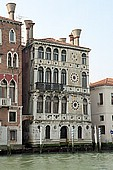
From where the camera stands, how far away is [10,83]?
30375 mm

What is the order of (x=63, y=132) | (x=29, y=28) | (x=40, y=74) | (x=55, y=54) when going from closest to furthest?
(x=40, y=74) < (x=63, y=132) < (x=55, y=54) < (x=29, y=28)

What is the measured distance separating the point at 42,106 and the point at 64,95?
7.72 feet

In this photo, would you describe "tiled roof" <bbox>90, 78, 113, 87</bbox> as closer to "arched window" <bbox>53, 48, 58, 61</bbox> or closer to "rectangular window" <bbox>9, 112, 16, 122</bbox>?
"arched window" <bbox>53, 48, 58, 61</bbox>

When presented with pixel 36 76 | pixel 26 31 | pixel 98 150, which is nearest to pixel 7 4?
pixel 26 31

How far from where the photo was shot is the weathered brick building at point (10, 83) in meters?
29.6

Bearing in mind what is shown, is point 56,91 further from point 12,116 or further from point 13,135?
point 13,135

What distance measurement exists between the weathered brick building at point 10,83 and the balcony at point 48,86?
6.03ft

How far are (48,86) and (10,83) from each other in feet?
11.8

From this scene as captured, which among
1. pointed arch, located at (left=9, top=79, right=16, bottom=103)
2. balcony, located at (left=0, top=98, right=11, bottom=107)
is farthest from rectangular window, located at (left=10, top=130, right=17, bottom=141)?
pointed arch, located at (left=9, top=79, right=16, bottom=103)

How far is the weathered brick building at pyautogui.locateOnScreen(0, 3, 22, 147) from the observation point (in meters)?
29.6

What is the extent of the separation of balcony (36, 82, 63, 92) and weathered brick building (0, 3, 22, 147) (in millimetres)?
1839

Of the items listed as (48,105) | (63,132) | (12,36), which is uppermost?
(12,36)

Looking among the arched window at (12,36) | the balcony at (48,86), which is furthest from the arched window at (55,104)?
the arched window at (12,36)

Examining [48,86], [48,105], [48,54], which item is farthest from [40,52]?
[48,105]
